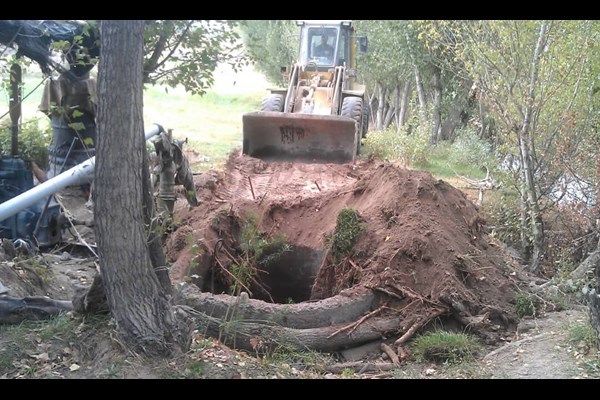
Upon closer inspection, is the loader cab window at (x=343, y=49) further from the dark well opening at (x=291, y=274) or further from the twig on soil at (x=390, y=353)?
the twig on soil at (x=390, y=353)

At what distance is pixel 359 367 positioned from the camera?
6.12 metres

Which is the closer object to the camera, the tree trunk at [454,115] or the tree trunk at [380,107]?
the tree trunk at [454,115]

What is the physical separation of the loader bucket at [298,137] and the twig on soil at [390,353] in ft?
23.9

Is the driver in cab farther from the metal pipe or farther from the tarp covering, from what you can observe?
the metal pipe

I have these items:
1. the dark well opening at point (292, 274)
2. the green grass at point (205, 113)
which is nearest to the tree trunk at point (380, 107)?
the green grass at point (205, 113)

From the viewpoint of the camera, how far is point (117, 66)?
14.5 ft

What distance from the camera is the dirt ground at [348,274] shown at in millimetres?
5223

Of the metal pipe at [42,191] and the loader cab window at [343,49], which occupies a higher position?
the loader cab window at [343,49]

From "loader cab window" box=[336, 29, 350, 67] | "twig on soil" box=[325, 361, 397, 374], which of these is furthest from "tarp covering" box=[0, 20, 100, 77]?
"loader cab window" box=[336, 29, 350, 67]

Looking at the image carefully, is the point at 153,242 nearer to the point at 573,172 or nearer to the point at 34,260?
the point at 34,260

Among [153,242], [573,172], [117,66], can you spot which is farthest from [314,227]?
[117,66]

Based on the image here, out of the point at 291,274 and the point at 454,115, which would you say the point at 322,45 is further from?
the point at 291,274

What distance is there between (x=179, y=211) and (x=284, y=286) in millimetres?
1729

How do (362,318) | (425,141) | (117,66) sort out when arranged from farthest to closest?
(425,141) → (362,318) → (117,66)
